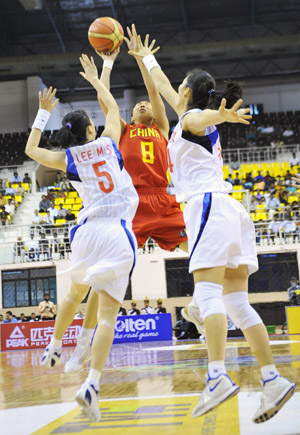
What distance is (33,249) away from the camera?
22.4m

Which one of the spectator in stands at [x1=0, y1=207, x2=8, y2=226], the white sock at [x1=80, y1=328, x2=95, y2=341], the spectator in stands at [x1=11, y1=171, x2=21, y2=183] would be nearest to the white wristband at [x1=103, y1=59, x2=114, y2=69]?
the white sock at [x1=80, y1=328, x2=95, y2=341]

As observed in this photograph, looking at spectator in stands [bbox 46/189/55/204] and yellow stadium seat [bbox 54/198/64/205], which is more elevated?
spectator in stands [bbox 46/189/55/204]

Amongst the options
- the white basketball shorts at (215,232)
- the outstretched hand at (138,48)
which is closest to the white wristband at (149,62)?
the outstretched hand at (138,48)

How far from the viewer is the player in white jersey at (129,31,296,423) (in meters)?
3.52

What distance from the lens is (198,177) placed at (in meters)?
3.84

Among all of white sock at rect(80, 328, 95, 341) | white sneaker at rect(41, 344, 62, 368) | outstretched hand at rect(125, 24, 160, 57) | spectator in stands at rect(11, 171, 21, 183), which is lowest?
white sneaker at rect(41, 344, 62, 368)

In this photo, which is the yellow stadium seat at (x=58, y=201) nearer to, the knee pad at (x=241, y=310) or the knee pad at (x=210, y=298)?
the knee pad at (x=241, y=310)

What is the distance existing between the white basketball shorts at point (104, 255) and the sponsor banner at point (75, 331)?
12.1m

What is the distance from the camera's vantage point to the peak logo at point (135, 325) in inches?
642

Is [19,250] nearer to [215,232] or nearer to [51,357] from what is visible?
[51,357]

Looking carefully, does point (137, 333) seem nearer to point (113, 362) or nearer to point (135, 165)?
point (113, 362)

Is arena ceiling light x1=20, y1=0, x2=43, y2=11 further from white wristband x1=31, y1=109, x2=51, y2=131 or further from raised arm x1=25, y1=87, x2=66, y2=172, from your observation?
white wristband x1=31, y1=109, x2=51, y2=131

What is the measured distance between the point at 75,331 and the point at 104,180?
12851mm

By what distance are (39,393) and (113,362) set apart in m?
3.55
